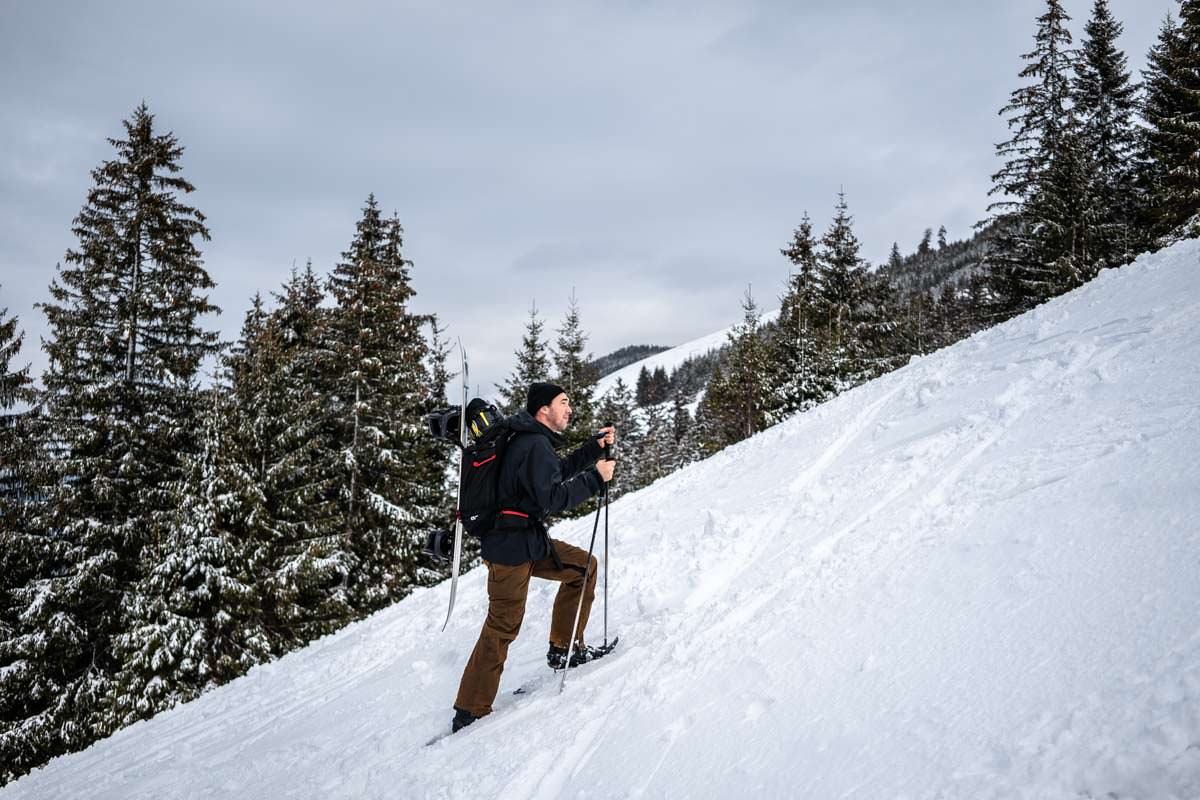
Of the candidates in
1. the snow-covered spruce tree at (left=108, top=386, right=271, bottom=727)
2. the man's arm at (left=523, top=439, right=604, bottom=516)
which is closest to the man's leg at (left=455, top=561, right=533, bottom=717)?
the man's arm at (left=523, top=439, right=604, bottom=516)

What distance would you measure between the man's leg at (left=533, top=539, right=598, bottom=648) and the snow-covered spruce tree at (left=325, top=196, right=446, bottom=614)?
15.7 metres

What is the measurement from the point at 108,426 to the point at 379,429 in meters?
7.01

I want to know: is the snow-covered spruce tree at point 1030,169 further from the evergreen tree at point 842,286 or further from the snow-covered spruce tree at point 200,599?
the snow-covered spruce tree at point 200,599

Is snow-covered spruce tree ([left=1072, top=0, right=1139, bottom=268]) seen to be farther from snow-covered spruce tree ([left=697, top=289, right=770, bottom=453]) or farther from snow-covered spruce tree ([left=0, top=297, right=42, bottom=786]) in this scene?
snow-covered spruce tree ([left=0, top=297, right=42, bottom=786])

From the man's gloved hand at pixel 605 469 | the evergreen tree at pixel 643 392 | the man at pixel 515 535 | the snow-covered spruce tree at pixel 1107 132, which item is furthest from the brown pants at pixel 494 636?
the evergreen tree at pixel 643 392

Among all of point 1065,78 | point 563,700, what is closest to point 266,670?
point 563,700

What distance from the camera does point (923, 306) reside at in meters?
70.2

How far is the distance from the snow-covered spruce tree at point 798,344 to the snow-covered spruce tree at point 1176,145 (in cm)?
1097

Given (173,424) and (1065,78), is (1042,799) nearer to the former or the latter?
(173,424)

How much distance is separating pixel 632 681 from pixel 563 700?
541mm

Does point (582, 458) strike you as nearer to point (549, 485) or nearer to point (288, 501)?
point (549, 485)

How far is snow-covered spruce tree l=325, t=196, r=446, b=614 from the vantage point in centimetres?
1959

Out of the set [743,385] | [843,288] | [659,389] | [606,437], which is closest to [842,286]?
[843,288]

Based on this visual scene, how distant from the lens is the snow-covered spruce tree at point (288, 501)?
17094 mm
